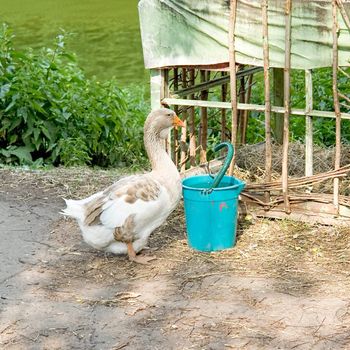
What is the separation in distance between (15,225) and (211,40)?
2.19 meters

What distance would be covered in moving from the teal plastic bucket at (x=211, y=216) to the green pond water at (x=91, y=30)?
308 inches

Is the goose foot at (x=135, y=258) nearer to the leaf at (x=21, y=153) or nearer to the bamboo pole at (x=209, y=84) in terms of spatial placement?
the bamboo pole at (x=209, y=84)

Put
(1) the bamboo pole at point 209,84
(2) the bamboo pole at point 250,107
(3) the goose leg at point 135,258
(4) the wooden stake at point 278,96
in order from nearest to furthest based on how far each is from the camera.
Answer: (3) the goose leg at point 135,258 → (2) the bamboo pole at point 250,107 → (1) the bamboo pole at point 209,84 → (4) the wooden stake at point 278,96

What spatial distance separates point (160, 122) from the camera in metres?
6.12

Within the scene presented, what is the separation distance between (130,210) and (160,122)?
2.57ft

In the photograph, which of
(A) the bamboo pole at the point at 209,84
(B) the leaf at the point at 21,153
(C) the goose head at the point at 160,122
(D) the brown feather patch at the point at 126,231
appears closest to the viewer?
(D) the brown feather patch at the point at 126,231

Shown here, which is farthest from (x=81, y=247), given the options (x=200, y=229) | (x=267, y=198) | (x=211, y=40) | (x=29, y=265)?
(x=211, y=40)

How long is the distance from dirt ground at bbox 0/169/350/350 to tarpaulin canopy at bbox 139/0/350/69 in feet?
4.20

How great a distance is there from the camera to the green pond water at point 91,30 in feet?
54.1

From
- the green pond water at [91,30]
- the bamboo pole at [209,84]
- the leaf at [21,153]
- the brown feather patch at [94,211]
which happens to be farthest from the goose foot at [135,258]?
the green pond water at [91,30]

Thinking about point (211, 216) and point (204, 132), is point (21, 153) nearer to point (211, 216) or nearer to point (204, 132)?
point (204, 132)

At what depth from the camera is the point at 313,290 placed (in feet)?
17.5

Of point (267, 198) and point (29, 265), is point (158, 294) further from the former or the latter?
point (267, 198)

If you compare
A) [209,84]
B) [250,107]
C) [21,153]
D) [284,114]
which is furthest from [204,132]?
[21,153]
